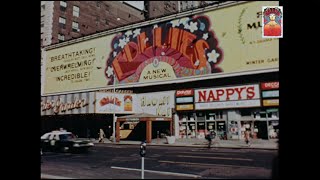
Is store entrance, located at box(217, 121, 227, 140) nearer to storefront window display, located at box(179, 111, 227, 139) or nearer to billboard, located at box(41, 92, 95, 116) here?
storefront window display, located at box(179, 111, 227, 139)

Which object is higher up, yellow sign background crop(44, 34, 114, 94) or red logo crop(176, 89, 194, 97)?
yellow sign background crop(44, 34, 114, 94)

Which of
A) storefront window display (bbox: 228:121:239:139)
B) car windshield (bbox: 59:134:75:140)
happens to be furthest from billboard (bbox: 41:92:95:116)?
storefront window display (bbox: 228:121:239:139)

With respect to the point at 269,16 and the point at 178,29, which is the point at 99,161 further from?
the point at 178,29

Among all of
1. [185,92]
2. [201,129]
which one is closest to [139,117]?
[201,129]

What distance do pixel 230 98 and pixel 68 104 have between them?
15.1 meters

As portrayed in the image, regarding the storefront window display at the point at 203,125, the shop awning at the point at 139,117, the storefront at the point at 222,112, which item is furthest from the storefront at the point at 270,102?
the shop awning at the point at 139,117

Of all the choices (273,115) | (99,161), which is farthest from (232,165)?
(273,115)

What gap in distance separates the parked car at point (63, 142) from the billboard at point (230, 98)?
13571mm

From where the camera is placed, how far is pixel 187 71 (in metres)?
32.3

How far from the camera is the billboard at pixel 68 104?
1212 centimetres

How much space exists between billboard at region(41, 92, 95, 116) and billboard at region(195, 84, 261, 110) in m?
13.7

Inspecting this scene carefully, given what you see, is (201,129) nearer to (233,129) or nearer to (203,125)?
(203,125)

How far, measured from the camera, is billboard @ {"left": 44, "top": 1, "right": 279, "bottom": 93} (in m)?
27.4

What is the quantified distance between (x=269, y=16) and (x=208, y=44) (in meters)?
24.4
